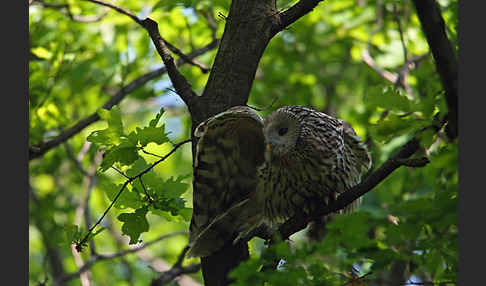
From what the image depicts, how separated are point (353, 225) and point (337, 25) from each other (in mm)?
5234

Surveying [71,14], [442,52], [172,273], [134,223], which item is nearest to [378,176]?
[442,52]

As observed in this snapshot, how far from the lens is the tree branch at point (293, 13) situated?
3.15m

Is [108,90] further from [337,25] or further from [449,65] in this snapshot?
[449,65]

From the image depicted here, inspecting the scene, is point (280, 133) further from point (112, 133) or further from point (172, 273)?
point (172, 273)

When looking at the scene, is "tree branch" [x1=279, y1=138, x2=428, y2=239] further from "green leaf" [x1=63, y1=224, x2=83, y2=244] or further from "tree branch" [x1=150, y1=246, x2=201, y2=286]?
"tree branch" [x1=150, y1=246, x2=201, y2=286]

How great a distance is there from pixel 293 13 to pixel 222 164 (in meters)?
0.94

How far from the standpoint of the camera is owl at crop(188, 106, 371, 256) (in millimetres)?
3182

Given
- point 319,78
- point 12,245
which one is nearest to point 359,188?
point 12,245

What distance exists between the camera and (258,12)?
3.24 m

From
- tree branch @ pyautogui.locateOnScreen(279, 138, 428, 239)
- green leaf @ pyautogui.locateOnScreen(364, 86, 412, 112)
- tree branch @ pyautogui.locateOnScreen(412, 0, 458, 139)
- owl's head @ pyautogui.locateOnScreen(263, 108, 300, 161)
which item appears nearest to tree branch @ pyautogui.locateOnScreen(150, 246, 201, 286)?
owl's head @ pyautogui.locateOnScreen(263, 108, 300, 161)

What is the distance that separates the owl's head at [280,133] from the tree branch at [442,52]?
1.47 metres

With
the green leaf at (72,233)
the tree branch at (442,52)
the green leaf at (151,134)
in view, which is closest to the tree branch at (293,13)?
the green leaf at (151,134)

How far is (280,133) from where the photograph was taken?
354 cm

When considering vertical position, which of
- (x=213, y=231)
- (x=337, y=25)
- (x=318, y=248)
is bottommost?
(x=318, y=248)
